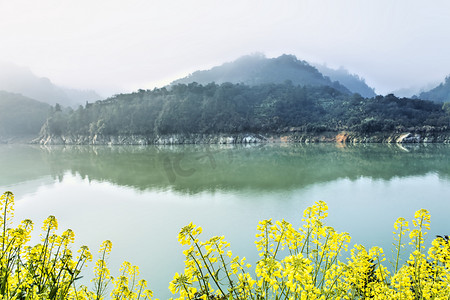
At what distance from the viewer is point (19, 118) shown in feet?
343

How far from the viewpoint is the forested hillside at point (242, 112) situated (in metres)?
54.5

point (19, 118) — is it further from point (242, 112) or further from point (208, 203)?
point (208, 203)

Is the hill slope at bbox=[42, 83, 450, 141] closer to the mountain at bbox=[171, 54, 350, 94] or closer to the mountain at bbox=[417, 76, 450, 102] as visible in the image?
the mountain at bbox=[171, 54, 350, 94]

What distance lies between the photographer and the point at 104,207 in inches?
461

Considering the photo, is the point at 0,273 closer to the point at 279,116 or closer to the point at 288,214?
the point at 288,214

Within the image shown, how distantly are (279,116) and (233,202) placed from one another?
2191 inches

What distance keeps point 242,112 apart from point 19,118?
96.6 meters

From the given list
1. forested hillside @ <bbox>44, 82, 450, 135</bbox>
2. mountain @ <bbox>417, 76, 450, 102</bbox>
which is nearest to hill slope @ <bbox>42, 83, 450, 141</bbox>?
forested hillside @ <bbox>44, 82, 450, 135</bbox>

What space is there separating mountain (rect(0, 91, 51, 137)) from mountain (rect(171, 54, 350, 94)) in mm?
73150

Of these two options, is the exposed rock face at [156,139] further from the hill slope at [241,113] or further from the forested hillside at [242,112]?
the forested hillside at [242,112]

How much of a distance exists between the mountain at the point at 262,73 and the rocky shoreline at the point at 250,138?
79.9 m

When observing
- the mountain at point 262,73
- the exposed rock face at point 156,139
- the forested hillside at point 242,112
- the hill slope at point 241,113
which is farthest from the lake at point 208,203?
the mountain at point 262,73

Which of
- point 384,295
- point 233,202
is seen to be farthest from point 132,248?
point 384,295

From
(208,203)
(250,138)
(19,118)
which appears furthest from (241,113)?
(19,118)
